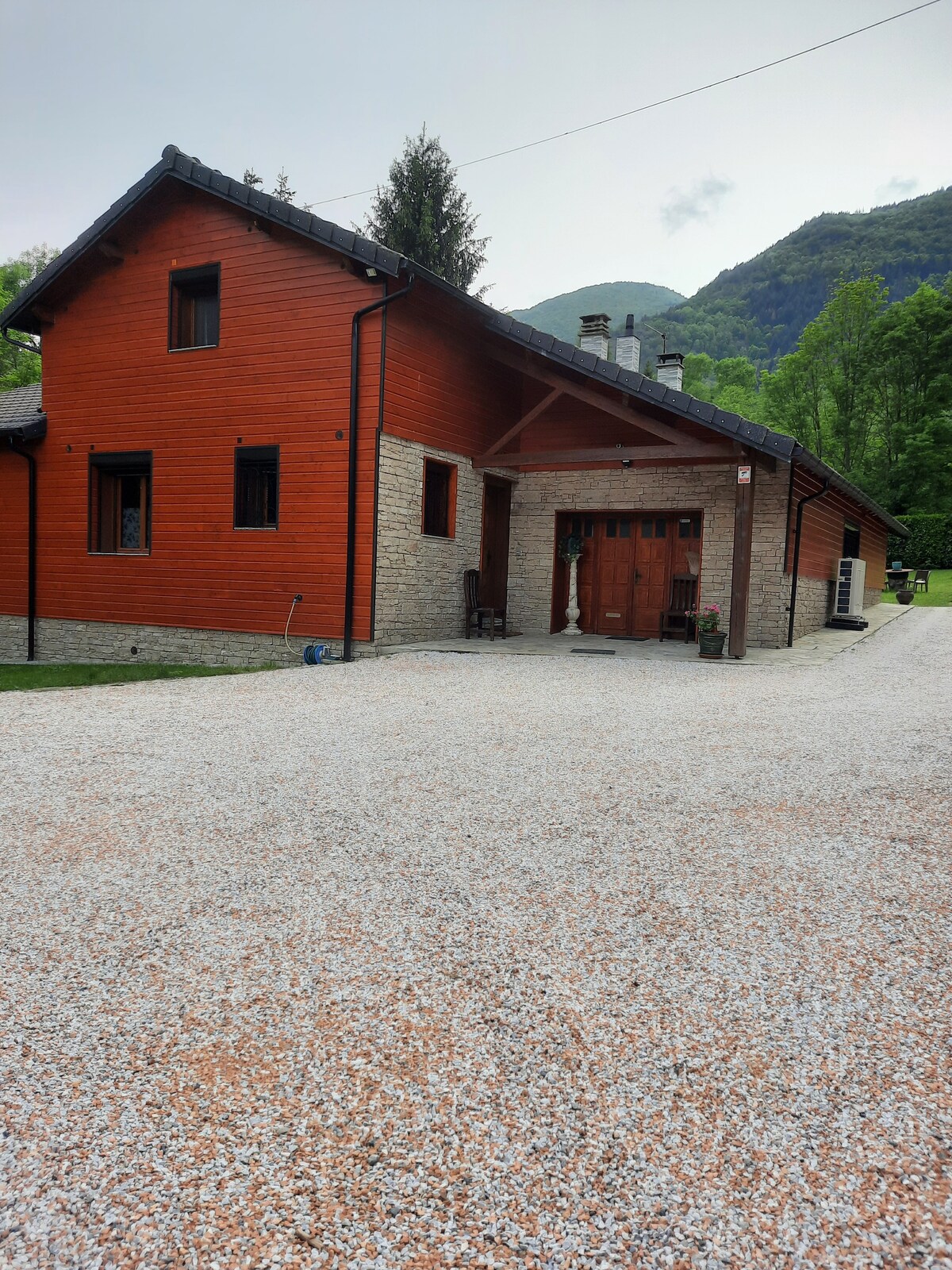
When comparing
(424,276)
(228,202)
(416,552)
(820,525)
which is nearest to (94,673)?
(416,552)

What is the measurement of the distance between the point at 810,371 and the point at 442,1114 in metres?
41.3

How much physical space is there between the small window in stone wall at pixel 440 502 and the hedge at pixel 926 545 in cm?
2386

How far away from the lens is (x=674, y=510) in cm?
1248

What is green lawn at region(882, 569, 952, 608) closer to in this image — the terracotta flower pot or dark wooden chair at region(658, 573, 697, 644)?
dark wooden chair at region(658, 573, 697, 644)

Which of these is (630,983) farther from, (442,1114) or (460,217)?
(460,217)

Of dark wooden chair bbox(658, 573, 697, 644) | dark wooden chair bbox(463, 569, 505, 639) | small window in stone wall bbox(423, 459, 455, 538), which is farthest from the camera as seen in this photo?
dark wooden chair bbox(658, 573, 697, 644)

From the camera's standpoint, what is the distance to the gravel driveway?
142 centimetres

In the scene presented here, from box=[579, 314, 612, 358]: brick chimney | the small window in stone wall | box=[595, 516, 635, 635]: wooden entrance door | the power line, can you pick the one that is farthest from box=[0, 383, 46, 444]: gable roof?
the power line

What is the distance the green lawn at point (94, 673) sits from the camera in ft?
32.5

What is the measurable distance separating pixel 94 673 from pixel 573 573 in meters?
7.40

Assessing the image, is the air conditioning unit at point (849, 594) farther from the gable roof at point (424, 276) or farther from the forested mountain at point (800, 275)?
the forested mountain at point (800, 275)

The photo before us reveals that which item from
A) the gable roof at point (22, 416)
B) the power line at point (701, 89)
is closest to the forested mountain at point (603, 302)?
the power line at point (701, 89)

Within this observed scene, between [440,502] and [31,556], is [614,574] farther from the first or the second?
[31,556]

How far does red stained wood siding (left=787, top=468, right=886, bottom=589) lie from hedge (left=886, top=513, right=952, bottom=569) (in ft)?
38.7
